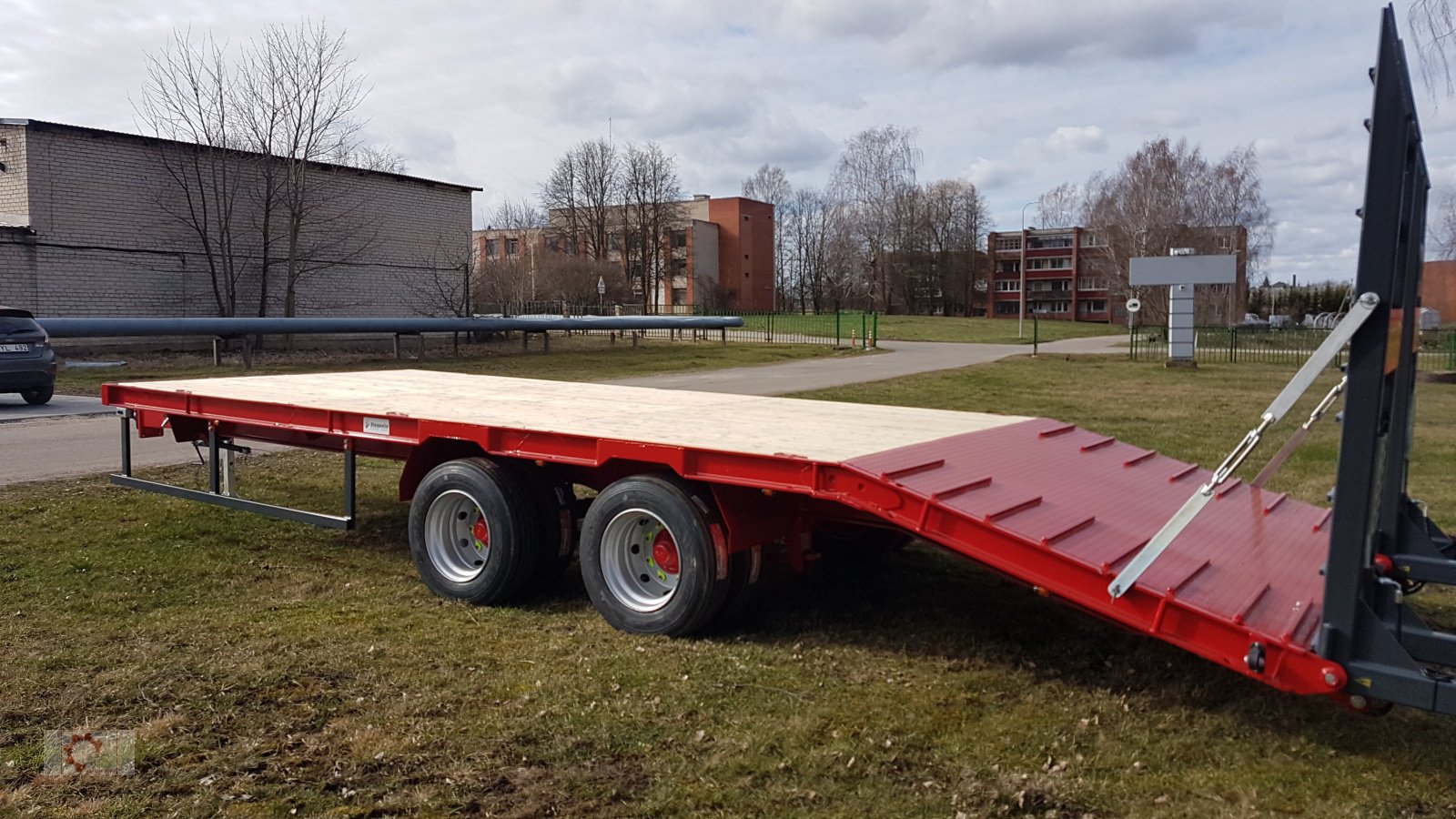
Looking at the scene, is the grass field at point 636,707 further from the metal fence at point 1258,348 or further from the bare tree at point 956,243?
the bare tree at point 956,243

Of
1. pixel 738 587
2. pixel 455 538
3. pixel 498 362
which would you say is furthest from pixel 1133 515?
pixel 498 362

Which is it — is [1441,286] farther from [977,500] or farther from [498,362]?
[498,362]

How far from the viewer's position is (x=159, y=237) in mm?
29078

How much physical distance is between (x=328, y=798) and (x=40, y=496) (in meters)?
6.83

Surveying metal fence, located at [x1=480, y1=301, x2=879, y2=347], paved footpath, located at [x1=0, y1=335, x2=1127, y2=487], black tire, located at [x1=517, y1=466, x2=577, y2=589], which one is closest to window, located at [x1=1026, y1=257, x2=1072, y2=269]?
metal fence, located at [x1=480, y1=301, x2=879, y2=347]

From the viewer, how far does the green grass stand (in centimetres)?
2233

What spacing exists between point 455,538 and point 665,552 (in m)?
1.55

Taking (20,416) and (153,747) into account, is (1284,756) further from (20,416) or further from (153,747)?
(20,416)

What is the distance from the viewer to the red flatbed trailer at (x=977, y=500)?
3.94 metres

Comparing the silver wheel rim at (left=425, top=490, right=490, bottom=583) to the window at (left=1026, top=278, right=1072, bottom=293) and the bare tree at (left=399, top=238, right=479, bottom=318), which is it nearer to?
the bare tree at (left=399, top=238, right=479, bottom=318)

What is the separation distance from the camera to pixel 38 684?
5.00 metres

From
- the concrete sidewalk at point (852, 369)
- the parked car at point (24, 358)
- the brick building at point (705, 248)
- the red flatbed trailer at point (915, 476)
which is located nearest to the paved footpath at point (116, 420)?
the concrete sidewalk at point (852, 369)
